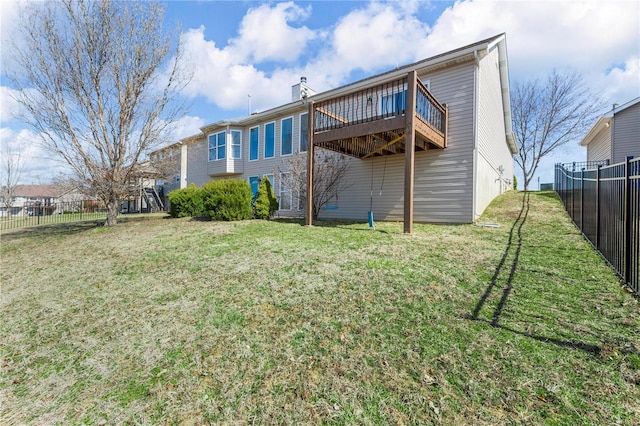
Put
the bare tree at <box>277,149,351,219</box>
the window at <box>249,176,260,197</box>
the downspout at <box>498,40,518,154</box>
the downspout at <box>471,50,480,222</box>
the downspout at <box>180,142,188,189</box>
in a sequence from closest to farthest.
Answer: the downspout at <box>471,50,480,222</box>
the bare tree at <box>277,149,351,219</box>
the downspout at <box>498,40,518,154</box>
the window at <box>249,176,260,197</box>
the downspout at <box>180,142,188,189</box>

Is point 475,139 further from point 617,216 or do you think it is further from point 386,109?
point 617,216

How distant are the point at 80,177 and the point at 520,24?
16.7 meters

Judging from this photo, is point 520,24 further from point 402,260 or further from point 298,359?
point 298,359

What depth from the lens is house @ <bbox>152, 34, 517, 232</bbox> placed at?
25.0 ft

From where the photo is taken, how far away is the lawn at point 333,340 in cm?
205

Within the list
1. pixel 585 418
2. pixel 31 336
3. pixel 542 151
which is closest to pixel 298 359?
pixel 585 418

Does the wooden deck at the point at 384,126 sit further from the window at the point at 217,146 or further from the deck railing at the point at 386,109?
the window at the point at 217,146

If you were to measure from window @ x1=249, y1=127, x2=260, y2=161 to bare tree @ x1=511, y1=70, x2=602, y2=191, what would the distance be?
18032 millimetres

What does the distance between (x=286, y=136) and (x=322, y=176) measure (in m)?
4.32

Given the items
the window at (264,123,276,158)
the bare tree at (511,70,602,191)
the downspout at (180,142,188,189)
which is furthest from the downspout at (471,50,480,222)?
the downspout at (180,142,188,189)

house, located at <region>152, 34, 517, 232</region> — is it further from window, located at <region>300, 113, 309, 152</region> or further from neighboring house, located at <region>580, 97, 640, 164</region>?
neighboring house, located at <region>580, 97, 640, 164</region>

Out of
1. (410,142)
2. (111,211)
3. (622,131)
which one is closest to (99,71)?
(111,211)

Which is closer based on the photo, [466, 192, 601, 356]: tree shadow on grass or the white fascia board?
[466, 192, 601, 356]: tree shadow on grass

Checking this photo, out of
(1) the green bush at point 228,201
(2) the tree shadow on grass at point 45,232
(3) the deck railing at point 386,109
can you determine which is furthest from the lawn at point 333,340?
(2) the tree shadow on grass at point 45,232
